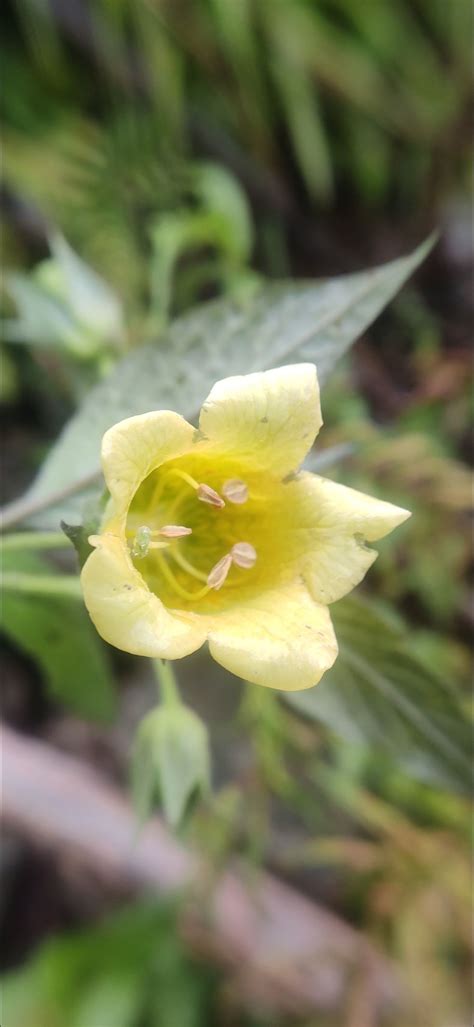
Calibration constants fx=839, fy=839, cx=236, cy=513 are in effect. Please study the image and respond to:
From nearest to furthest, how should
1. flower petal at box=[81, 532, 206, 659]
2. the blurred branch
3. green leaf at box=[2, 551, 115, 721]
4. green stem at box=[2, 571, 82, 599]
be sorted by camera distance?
flower petal at box=[81, 532, 206, 659] → green stem at box=[2, 571, 82, 599] → green leaf at box=[2, 551, 115, 721] → the blurred branch

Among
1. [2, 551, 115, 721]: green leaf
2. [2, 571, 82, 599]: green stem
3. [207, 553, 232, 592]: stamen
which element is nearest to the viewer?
[207, 553, 232, 592]: stamen

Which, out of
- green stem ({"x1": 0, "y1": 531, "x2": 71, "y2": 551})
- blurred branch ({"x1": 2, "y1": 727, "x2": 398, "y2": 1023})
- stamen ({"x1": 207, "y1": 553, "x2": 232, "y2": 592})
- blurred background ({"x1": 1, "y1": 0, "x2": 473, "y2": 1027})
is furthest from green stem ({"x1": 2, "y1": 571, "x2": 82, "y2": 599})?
blurred branch ({"x1": 2, "y1": 727, "x2": 398, "y2": 1023})

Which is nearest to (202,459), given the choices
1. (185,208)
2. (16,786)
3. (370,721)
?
(370,721)

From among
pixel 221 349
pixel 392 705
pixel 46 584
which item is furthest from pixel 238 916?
pixel 221 349

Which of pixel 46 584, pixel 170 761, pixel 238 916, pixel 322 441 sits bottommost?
pixel 238 916

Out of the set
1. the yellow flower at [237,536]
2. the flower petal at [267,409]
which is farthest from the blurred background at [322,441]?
the flower petal at [267,409]

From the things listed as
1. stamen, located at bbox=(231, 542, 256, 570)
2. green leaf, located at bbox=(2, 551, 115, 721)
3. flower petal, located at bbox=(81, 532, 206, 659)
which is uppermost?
flower petal, located at bbox=(81, 532, 206, 659)

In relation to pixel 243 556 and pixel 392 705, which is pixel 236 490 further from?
pixel 392 705

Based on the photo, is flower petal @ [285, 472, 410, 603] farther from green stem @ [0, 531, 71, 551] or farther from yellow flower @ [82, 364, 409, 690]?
green stem @ [0, 531, 71, 551]
